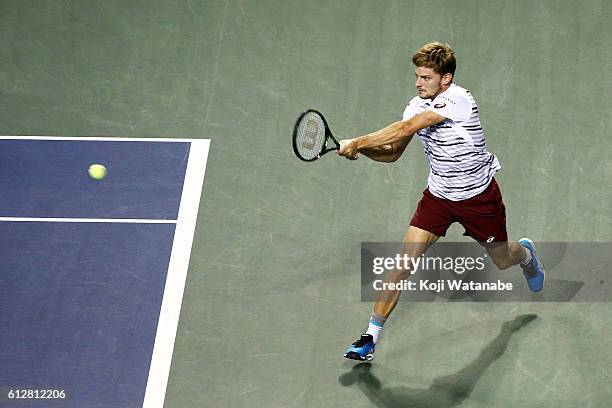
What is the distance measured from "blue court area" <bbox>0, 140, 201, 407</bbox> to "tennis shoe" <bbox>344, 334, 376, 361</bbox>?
5.35ft

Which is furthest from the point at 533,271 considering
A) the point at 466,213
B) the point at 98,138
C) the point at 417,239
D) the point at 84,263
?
the point at 98,138

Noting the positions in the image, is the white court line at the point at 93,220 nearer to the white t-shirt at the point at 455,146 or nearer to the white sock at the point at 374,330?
the white sock at the point at 374,330

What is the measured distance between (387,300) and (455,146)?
131 centimetres

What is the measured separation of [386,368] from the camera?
8758 mm

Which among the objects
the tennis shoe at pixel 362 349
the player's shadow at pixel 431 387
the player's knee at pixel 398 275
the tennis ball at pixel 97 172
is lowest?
the player's shadow at pixel 431 387

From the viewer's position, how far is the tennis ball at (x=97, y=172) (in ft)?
34.6

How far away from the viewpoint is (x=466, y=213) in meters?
8.65

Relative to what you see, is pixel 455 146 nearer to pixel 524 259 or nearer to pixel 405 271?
pixel 405 271

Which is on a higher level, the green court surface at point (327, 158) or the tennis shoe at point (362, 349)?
the green court surface at point (327, 158)

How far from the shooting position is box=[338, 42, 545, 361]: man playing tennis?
8125mm

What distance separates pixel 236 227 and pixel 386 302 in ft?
6.39

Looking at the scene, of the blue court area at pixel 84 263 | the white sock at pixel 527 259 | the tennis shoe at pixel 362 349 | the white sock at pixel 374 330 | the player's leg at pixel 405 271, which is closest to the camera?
the player's leg at pixel 405 271

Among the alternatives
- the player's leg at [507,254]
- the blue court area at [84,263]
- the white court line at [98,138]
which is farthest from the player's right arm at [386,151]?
the white court line at [98,138]

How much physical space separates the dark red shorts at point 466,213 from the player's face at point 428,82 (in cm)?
85
